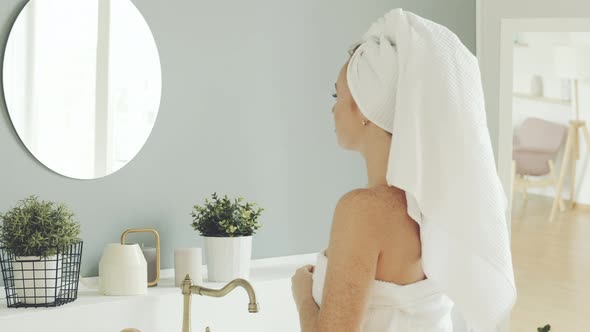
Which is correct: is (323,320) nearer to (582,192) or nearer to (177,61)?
(177,61)

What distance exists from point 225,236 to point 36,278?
0.62m

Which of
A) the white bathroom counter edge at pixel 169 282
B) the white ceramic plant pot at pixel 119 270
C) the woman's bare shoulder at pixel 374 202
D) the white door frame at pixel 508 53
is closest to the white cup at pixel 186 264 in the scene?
the white bathroom counter edge at pixel 169 282

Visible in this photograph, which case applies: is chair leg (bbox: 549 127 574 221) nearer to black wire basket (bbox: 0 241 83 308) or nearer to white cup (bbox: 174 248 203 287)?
white cup (bbox: 174 248 203 287)

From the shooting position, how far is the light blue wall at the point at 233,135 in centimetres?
258

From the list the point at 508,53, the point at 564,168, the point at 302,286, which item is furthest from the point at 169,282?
the point at 564,168

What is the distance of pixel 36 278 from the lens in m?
2.29

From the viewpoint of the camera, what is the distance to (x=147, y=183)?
2.70m

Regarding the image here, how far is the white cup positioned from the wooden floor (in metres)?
2.90

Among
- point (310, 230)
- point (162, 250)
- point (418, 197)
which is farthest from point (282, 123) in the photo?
point (418, 197)

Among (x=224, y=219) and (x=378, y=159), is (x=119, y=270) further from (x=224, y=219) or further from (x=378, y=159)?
(x=378, y=159)

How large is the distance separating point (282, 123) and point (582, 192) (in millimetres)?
6351

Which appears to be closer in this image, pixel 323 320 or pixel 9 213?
pixel 323 320

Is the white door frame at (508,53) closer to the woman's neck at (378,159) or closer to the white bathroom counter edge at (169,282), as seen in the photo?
the white bathroom counter edge at (169,282)

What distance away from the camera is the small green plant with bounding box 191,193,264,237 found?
2.73 m
